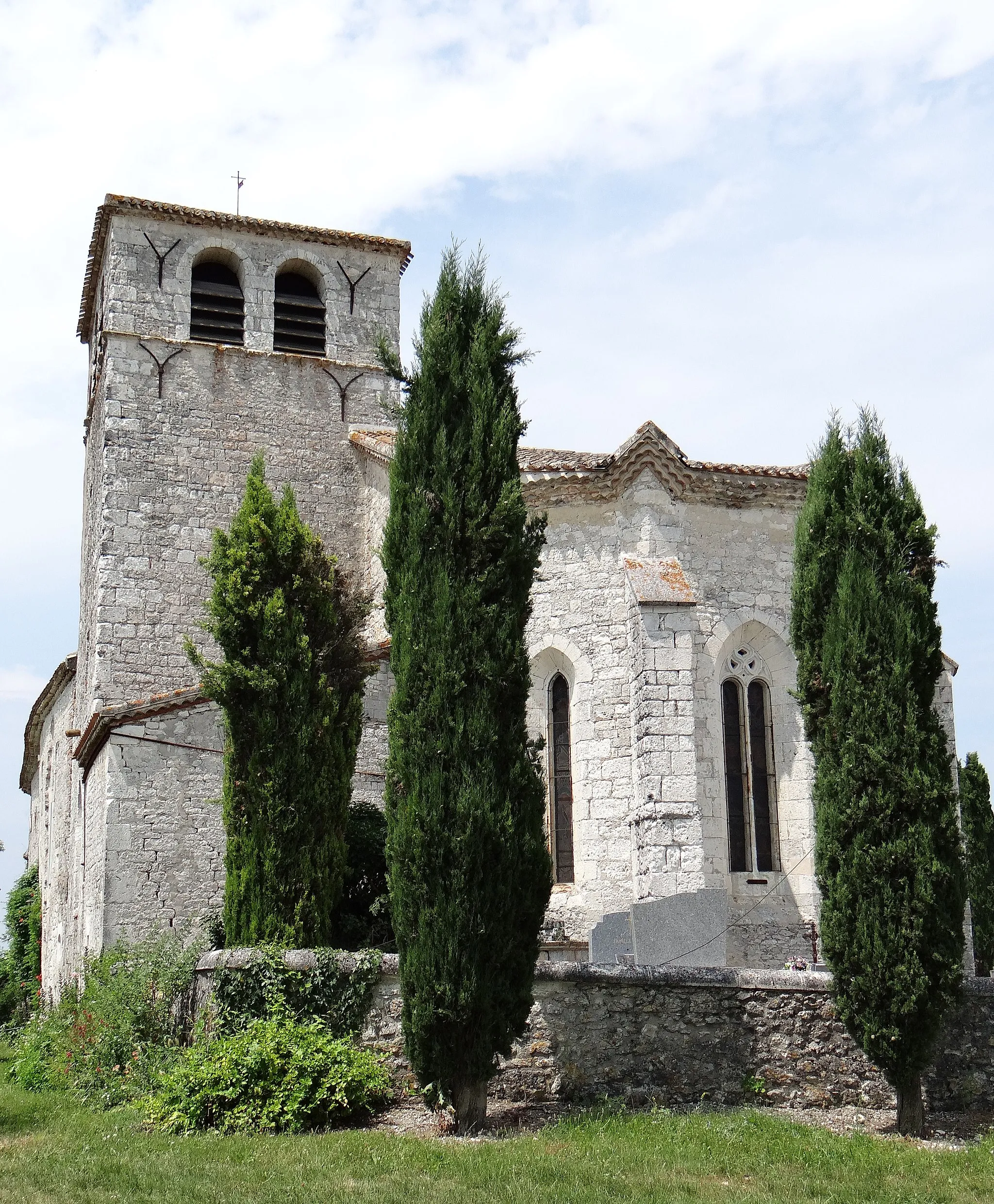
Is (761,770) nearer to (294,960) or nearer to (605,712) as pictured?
(605,712)

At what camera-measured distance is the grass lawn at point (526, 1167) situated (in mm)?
7387

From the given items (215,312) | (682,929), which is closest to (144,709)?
(682,929)

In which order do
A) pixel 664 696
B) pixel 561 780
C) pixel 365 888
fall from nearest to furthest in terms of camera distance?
1. pixel 664 696
2. pixel 365 888
3. pixel 561 780

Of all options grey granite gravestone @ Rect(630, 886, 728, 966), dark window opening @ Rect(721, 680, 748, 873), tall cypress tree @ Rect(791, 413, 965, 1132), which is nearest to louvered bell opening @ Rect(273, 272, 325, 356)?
dark window opening @ Rect(721, 680, 748, 873)

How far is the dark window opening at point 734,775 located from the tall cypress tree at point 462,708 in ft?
14.4

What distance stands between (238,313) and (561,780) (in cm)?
983

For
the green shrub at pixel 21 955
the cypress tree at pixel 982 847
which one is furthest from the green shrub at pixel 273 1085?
the green shrub at pixel 21 955

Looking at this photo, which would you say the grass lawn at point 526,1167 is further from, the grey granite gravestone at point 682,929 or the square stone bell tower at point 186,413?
the square stone bell tower at point 186,413

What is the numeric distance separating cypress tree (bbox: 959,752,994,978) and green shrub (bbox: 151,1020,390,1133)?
13365mm

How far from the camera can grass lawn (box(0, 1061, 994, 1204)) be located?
24.2 feet

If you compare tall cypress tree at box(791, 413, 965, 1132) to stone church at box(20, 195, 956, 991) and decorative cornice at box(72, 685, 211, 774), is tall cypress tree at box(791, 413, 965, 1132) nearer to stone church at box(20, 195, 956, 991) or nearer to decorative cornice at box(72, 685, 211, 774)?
stone church at box(20, 195, 956, 991)

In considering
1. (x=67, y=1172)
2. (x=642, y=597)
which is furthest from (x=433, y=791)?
(x=642, y=597)

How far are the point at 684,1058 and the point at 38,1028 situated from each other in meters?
8.79

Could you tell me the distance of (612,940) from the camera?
41.9 feet
